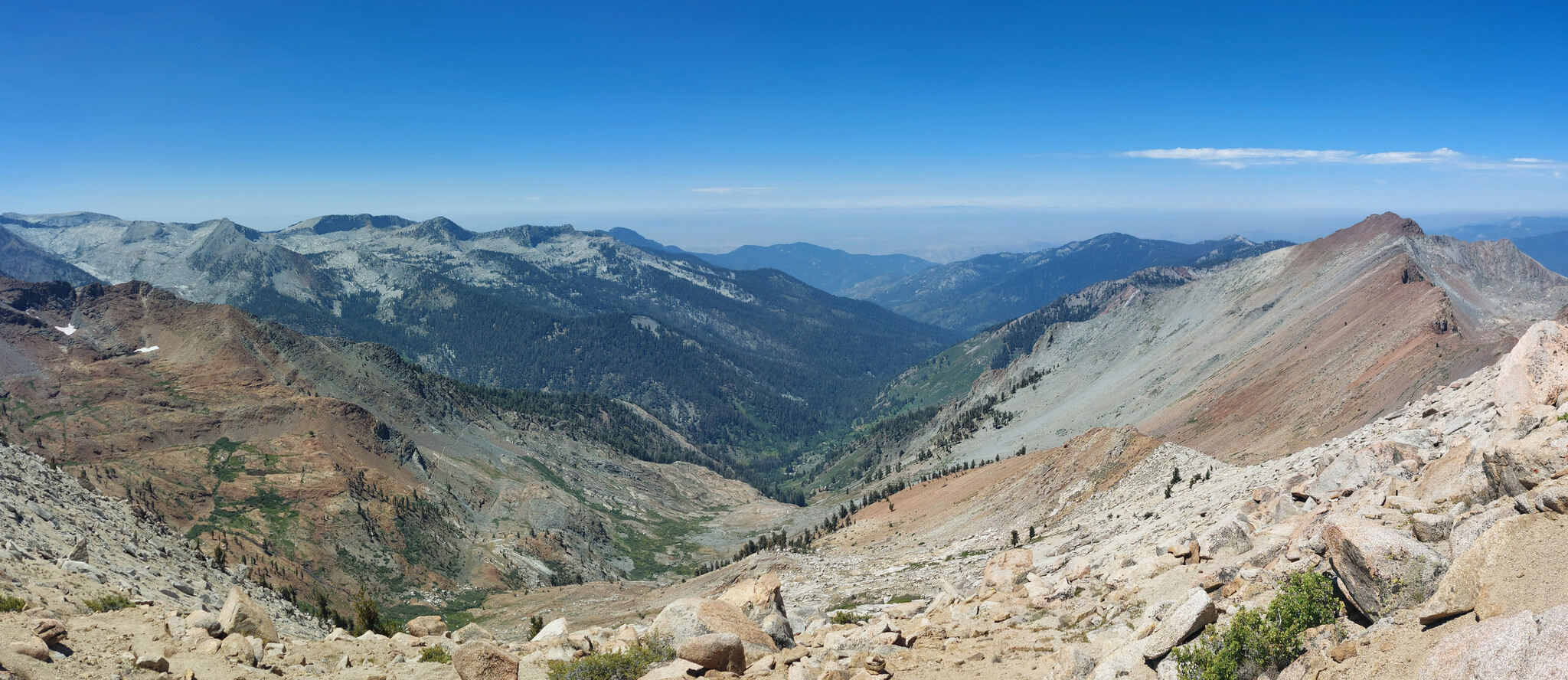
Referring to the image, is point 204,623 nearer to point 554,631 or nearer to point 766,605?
point 554,631

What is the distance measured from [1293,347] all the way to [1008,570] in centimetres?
9879

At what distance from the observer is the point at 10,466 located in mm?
43125

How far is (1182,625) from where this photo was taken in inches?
692

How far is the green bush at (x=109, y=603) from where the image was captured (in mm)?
23625

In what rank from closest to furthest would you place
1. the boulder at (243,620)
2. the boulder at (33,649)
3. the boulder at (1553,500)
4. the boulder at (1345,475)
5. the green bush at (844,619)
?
the boulder at (1553,500) < the boulder at (33,649) < the boulder at (243,620) < the boulder at (1345,475) < the green bush at (844,619)

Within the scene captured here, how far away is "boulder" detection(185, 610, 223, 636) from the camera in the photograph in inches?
865

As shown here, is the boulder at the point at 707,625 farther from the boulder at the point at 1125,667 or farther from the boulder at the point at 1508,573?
the boulder at the point at 1508,573

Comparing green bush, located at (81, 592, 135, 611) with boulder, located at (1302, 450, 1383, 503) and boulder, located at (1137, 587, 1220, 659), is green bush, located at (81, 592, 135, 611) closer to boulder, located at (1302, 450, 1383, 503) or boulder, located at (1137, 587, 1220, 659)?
boulder, located at (1137, 587, 1220, 659)

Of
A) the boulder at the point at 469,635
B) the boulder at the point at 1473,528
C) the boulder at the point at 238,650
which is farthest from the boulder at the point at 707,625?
the boulder at the point at 1473,528

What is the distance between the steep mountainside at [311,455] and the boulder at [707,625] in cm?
7176

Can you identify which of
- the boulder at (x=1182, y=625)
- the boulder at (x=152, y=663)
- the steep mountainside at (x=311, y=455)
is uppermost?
the boulder at (x=1182, y=625)

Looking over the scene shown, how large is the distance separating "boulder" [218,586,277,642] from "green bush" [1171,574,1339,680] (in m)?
26.7

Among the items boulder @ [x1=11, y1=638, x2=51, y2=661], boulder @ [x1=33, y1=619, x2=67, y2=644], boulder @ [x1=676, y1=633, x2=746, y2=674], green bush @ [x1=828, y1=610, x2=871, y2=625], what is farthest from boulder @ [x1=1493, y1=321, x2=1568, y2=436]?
boulder @ [x1=33, y1=619, x2=67, y2=644]

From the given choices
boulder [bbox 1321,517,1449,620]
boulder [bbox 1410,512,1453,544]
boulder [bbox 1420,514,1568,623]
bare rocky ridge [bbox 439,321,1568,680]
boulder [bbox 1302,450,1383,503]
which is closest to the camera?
boulder [bbox 1420,514,1568,623]
